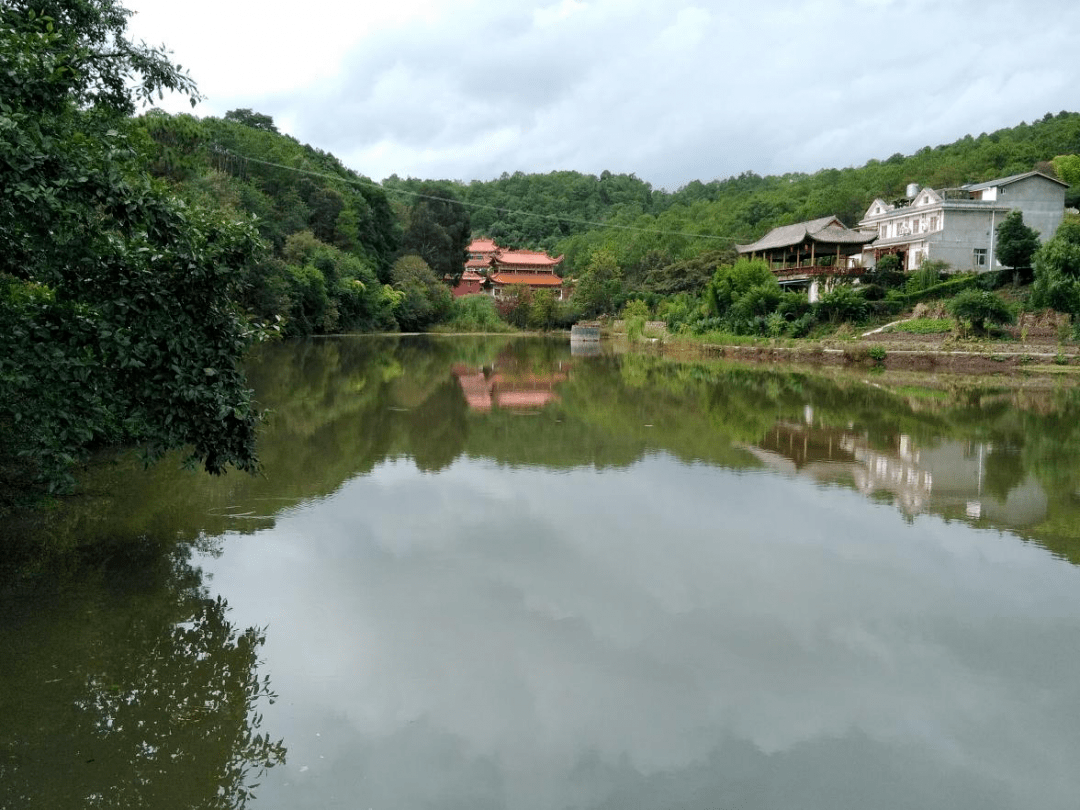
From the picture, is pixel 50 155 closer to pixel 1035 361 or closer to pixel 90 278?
pixel 90 278

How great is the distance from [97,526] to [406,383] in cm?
1363

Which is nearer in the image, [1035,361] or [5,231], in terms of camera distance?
[5,231]

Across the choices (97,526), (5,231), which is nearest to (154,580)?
(97,526)

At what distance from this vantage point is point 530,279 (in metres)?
68.7

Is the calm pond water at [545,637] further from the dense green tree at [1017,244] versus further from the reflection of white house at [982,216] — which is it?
the reflection of white house at [982,216]

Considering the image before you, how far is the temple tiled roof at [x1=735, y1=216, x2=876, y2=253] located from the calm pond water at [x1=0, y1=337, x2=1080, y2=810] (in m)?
29.2

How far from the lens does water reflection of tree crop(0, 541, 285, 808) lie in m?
3.80

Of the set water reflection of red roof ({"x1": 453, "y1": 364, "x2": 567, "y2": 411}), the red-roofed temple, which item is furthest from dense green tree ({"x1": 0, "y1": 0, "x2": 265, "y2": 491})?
the red-roofed temple

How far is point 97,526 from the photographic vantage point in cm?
743

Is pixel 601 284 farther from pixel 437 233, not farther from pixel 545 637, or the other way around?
pixel 545 637

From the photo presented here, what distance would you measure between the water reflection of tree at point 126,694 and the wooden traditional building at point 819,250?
115ft

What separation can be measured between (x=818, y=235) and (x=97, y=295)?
37.1m

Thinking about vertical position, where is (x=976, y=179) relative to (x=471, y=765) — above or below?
above

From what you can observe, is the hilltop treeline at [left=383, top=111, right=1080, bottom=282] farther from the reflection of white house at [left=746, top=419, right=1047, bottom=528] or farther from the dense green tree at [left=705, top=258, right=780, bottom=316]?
the reflection of white house at [left=746, top=419, right=1047, bottom=528]
